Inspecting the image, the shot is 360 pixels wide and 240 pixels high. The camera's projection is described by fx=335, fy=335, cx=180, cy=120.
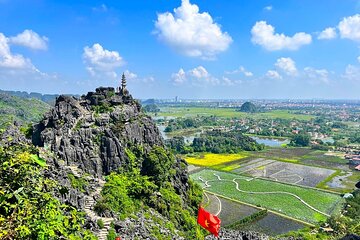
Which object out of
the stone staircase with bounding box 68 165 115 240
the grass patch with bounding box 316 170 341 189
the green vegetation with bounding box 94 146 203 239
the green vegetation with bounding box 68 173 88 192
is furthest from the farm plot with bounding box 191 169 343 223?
the green vegetation with bounding box 68 173 88 192

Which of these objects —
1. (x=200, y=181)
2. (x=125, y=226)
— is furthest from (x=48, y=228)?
(x=200, y=181)

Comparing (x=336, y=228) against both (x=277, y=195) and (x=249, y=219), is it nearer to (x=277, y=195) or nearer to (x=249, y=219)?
(x=249, y=219)

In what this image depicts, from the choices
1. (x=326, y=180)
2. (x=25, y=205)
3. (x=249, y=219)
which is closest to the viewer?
(x=25, y=205)

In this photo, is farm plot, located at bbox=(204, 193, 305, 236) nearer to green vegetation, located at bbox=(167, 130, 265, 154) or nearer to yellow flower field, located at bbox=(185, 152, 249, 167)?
yellow flower field, located at bbox=(185, 152, 249, 167)

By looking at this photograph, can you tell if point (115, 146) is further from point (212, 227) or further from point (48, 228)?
point (48, 228)

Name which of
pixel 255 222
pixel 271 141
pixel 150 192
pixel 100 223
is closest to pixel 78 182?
pixel 100 223

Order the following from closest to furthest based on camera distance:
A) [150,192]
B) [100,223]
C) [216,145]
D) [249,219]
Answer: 1. [100,223]
2. [150,192]
3. [249,219]
4. [216,145]

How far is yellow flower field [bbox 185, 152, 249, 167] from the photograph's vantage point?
82500 millimetres

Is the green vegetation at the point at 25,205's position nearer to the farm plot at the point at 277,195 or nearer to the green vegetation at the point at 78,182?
the green vegetation at the point at 78,182

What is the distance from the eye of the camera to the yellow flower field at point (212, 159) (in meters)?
82.5

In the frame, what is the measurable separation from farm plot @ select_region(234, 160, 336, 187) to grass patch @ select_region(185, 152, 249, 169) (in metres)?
6.08

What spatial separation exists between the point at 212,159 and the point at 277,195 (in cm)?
3304

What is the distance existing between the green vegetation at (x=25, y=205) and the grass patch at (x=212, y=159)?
71353mm

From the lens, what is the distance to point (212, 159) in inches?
3447
